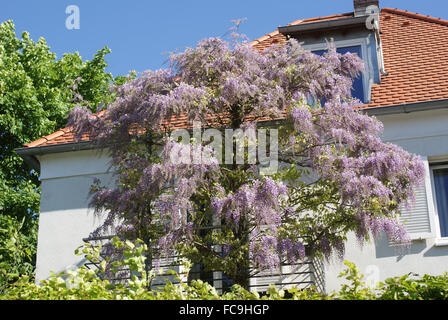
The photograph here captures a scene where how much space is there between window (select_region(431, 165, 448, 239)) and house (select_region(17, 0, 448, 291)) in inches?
0.6

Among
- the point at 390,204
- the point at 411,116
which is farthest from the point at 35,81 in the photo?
the point at 390,204

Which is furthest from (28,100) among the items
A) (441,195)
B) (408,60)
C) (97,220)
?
(441,195)

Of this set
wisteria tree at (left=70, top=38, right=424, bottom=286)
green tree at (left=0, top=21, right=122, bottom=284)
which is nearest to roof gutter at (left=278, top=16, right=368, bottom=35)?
wisteria tree at (left=70, top=38, right=424, bottom=286)

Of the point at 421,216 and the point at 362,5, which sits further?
the point at 362,5

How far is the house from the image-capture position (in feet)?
31.9

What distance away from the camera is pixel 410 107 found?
402 inches

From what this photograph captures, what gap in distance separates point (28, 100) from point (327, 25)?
9.38 metres

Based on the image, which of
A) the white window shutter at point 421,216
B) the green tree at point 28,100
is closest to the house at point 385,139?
the white window shutter at point 421,216

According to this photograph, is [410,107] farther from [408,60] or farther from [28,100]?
[28,100]

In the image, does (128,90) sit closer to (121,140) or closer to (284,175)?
(121,140)

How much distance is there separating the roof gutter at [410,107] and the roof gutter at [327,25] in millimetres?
2581

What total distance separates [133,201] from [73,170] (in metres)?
4.99

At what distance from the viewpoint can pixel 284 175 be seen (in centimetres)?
728
